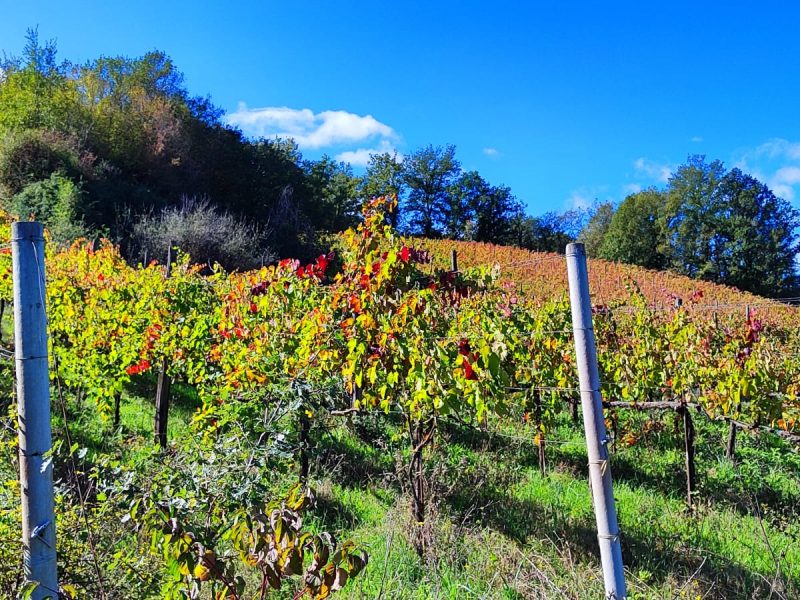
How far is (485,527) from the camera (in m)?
4.11

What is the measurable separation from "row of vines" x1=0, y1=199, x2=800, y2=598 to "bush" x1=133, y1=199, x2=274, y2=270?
379 inches

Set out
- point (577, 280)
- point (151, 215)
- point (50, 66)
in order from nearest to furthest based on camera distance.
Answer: point (577, 280) → point (151, 215) → point (50, 66)

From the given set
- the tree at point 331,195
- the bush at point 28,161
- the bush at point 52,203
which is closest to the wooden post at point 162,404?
the bush at point 52,203

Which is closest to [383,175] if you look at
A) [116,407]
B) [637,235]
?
[637,235]

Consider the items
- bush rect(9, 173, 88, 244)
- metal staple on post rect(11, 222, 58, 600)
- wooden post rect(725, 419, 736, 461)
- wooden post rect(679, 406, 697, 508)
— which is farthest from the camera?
bush rect(9, 173, 88, 244)

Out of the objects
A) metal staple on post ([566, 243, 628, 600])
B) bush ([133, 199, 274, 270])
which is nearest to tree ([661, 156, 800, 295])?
Result: bush ([133, 199, 274, 270])

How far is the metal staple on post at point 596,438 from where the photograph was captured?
2291 millimetres

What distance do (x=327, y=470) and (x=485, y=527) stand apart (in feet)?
5.35

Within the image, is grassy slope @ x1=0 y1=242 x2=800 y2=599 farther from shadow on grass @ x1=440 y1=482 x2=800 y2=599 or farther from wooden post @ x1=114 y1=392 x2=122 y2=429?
wooden post @ x1=114 y1=392 x2=122 y2=429

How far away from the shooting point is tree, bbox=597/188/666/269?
146 ft

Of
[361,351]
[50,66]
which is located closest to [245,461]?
[361,351]

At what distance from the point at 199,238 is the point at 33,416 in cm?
1558

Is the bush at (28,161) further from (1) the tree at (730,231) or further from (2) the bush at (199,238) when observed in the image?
(1) the tree at (730,231)

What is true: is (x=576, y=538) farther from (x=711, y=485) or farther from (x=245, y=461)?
(x=245, y=461)
